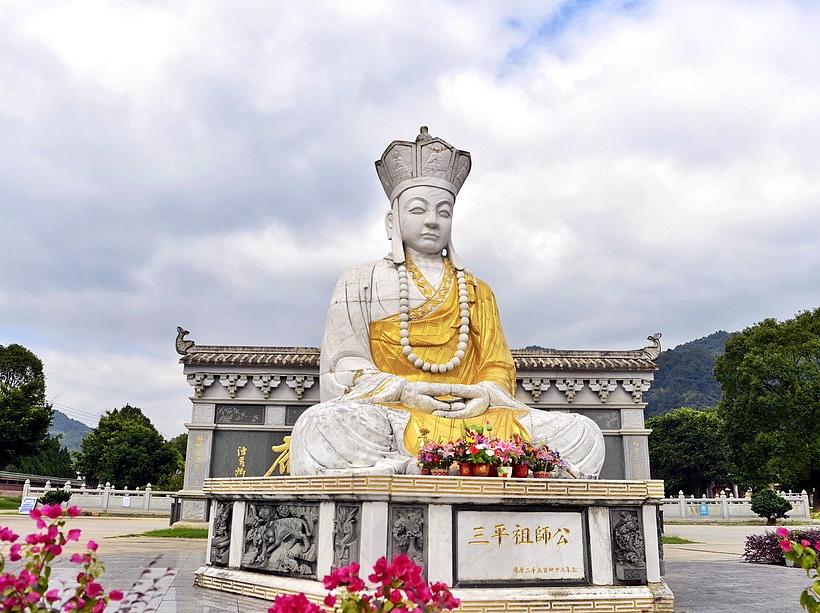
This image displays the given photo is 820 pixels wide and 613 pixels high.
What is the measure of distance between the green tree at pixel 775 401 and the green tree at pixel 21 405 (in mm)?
30147

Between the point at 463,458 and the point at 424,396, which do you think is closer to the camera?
the point at 463,458

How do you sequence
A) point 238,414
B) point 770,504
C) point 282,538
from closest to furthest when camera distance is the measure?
1. point 282,538
2. point 238,414
3. point 770,504

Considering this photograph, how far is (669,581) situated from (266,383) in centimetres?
913

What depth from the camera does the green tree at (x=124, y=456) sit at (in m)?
36.5

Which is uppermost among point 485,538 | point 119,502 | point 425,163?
point 425,163

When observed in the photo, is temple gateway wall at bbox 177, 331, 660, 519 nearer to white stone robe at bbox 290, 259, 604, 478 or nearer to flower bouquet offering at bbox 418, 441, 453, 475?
white stone robe at bbox 290, 259, 604, 478

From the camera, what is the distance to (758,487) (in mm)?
24391

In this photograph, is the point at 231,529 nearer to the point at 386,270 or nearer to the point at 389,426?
the point at 389,426

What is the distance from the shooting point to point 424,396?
6859mm

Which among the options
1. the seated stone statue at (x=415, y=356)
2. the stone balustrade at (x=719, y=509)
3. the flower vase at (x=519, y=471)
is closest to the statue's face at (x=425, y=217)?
the seated stone statue at (x=415, y=356)

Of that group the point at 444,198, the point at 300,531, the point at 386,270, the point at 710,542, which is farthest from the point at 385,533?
the point at 710,542

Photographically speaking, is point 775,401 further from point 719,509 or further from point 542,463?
point 542,463

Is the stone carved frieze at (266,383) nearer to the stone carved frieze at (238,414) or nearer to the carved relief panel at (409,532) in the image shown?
the stone carved frieze at (238,414)

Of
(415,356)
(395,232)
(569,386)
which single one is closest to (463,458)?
(415,356)
